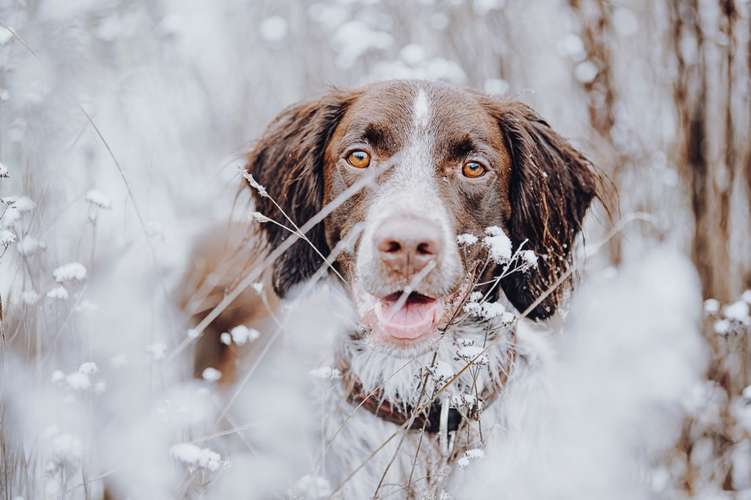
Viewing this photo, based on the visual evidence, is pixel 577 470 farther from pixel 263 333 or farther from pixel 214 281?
pixel 214 281

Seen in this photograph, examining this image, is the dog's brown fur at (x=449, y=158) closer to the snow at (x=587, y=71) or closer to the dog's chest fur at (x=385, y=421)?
the dog's chest fur at (x=385, y=421)

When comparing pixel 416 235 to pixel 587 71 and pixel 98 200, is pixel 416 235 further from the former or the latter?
pixel 587 71

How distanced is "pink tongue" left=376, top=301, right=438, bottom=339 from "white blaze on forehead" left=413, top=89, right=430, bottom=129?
60cm

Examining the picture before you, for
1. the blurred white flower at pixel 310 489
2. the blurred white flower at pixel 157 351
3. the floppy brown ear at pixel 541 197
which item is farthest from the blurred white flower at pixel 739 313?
the blurred white flower at pixel 157 351

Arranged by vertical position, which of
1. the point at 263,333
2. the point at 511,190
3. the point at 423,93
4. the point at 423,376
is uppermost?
the point at 423,93

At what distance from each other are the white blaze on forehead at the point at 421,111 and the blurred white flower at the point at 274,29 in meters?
2.45

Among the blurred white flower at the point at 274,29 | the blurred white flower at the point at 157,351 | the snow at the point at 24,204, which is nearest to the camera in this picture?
the snow at the point at 24,204

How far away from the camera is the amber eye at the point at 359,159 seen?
2578 mm

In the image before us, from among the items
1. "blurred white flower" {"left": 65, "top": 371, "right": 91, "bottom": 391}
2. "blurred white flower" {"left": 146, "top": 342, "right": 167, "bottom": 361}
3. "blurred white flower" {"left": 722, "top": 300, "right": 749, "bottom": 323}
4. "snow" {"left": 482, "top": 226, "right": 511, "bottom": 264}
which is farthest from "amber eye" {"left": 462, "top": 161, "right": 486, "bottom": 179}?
"blurred white flower" {"left": 65, "top": 371, "right": 91, "bottom": 391}

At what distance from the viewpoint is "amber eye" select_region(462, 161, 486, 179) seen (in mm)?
2535

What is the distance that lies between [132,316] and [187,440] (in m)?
1.38

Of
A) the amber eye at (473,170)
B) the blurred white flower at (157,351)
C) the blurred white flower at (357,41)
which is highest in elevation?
the blurred white flower at (357,41)

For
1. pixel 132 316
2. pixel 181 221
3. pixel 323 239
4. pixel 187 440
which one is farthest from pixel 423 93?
pixel 181 221

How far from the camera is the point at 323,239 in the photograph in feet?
9.22
